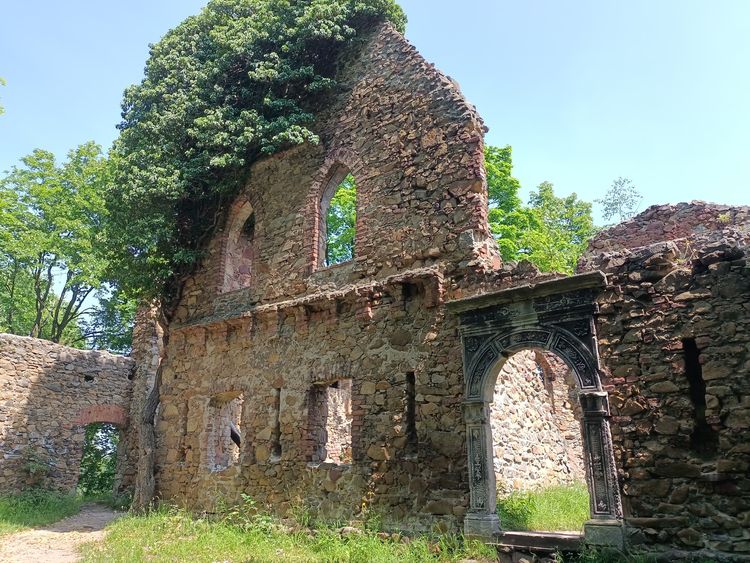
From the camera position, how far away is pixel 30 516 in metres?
11.1

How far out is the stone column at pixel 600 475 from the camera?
6172mm

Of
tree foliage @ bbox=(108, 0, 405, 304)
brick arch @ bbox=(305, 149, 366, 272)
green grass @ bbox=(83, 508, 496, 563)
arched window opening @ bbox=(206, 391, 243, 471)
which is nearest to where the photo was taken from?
green grass @ bbox=(83, 508, 496, 563)

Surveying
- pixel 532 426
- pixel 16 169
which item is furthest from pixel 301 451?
pixel 16 169

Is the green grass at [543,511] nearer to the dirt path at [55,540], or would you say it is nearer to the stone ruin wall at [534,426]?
the stone ruin wall at [534,426]

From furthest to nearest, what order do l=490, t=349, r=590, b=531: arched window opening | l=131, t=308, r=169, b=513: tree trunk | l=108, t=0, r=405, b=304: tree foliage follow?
l=108, t=0, r=405, b=304: tree foliage, l=131, t=308, r=169, b=513: tree trunk, l=490, t=349, r=590, b=531: arched window opening

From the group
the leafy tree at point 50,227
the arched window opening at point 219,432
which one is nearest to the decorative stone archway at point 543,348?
the arched window opening at point 219,432

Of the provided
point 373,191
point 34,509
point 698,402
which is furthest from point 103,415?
point 698,402

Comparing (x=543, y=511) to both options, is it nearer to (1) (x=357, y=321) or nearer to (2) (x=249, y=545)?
(1) (x=357, y=321)

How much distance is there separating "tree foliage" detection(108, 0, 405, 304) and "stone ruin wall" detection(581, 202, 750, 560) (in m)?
6.82

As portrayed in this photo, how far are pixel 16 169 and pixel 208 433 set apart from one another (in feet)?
47.8

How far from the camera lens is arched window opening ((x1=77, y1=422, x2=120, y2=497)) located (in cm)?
2061

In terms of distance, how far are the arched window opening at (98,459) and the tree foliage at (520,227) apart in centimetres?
1594

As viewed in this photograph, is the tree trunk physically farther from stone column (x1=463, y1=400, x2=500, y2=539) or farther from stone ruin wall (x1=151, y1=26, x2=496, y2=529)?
stone column (x1=463, y1=400, x2=500, y2=539)

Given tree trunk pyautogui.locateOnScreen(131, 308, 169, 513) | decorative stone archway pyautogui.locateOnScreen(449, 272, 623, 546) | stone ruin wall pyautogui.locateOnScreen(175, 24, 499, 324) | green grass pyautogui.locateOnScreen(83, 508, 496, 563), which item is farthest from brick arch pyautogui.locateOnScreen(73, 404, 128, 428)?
decorative stone archway pyautogui.locateOnScreen(449, 272, 623, 546)
